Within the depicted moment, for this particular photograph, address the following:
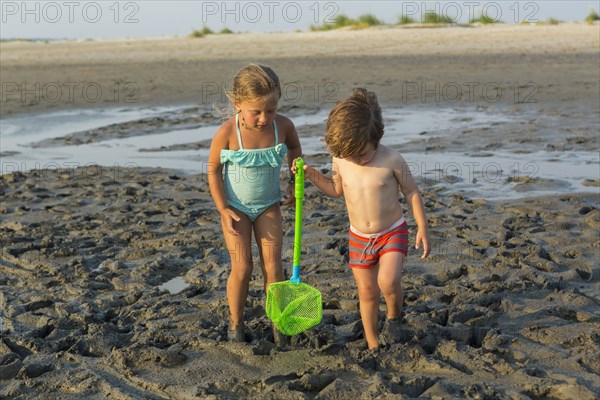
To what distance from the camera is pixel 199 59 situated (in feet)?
76.5

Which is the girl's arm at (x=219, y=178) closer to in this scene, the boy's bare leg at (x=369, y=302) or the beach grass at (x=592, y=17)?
the boy's bare leg at (x=369, y=302)

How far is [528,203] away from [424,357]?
331 centimetres

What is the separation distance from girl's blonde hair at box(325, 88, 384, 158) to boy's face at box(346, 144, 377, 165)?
23 mm

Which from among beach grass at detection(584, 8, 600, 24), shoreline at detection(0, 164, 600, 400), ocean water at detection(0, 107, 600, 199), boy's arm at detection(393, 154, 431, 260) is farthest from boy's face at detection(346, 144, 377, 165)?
beach grass at detection(584, 8, 600, 24)

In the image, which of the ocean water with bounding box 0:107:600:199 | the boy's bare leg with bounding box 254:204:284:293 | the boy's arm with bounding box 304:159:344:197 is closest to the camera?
the boy's arm with bounding box 304:159:344:197

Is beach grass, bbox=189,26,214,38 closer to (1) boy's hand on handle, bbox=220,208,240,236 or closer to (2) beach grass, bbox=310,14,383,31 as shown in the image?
(2) beach grass, bbox=310,14,383,31

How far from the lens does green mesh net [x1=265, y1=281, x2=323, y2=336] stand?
4.14m

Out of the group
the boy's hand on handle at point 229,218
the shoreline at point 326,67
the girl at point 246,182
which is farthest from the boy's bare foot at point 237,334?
the shoreline at point 326,67

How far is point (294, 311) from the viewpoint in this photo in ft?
13.6

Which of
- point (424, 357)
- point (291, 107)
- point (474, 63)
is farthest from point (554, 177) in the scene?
point (474, 63)

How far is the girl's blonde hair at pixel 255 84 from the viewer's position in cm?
405

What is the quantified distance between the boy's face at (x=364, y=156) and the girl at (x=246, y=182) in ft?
1.18

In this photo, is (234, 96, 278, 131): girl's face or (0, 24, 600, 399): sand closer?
(0, 24, 600, 399): sand

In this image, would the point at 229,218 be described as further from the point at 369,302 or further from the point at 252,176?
the point at 369,302
